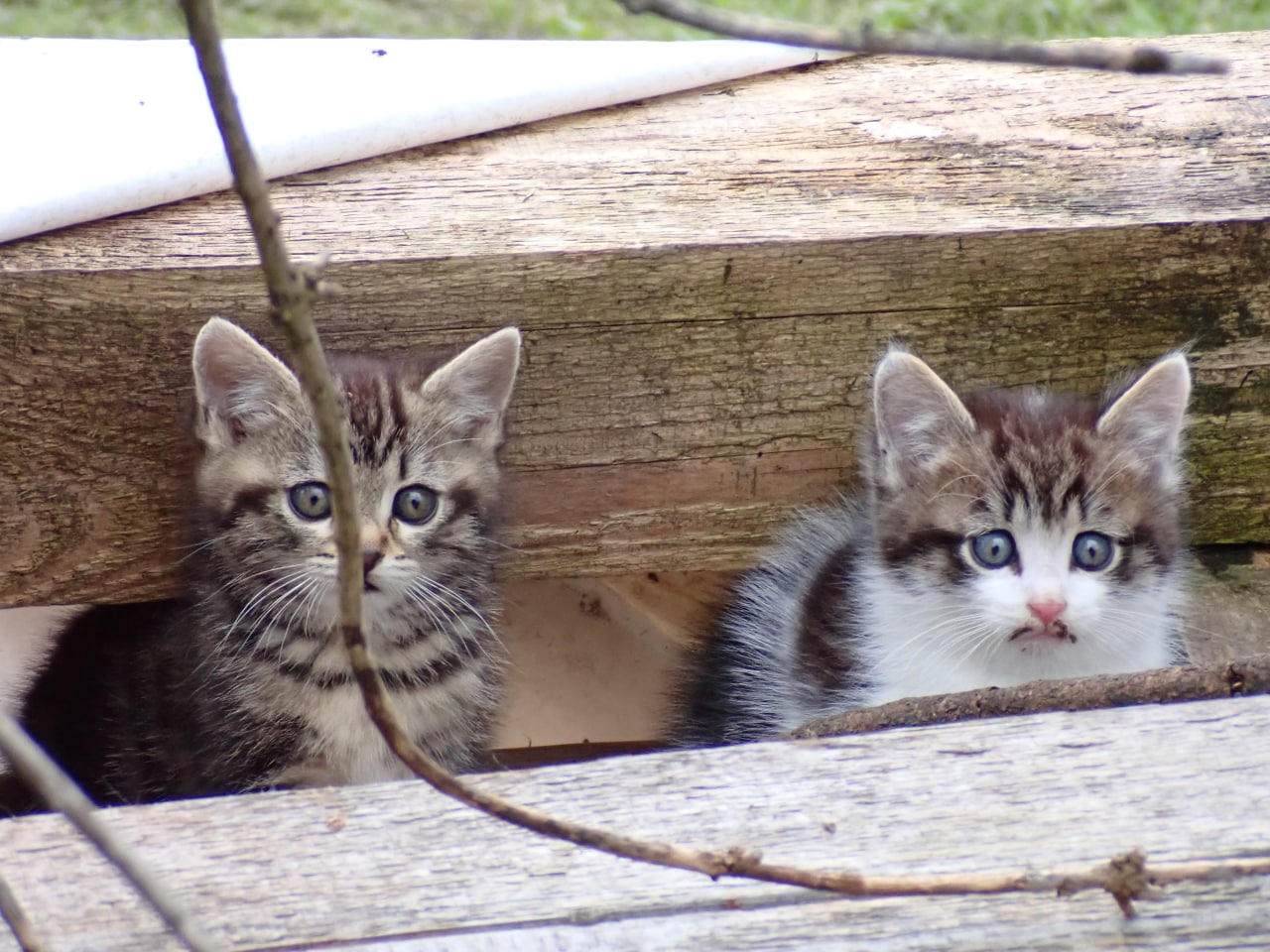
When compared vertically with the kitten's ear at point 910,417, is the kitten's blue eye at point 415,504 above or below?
below

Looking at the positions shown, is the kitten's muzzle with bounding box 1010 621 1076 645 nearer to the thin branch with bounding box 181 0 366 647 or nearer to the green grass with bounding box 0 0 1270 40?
the thin branch with bounding box 181 0 366 647

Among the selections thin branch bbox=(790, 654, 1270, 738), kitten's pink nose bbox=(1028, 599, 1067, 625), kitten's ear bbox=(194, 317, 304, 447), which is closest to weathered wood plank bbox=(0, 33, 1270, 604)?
kitten's ear bbox=(194, 317, 304, 447)

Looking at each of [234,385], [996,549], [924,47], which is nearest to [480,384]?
[234,385]

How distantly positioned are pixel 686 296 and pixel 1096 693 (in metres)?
0.98

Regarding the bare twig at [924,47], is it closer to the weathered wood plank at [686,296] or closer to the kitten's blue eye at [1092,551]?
the weathered wood plank at [686,296]

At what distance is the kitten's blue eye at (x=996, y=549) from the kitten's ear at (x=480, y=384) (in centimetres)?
96

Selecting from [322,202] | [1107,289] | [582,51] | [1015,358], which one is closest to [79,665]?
[322,202]

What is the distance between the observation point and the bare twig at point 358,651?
80cm

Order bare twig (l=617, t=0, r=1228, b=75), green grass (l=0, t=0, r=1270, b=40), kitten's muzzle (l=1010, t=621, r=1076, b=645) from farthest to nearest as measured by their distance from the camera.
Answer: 1. green grass (l=0, t=0, r=1270, b=40)
2. kitten's muzzle (l=1010, t=621, r=1076, b=645)
3. bare twig (l=617, t=0, r=1228, b=75)

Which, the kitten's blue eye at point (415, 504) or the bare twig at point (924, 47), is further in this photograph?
the kitten's blue eye at point (415, 504)

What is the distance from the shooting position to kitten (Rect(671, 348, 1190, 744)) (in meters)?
2.66

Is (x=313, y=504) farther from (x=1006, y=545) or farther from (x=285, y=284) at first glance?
(x=285, y=284)

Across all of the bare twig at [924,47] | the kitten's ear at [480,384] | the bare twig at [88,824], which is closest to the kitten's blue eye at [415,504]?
the kitten's ear at [480,384]

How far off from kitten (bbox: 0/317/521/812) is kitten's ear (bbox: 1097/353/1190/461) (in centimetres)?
111
